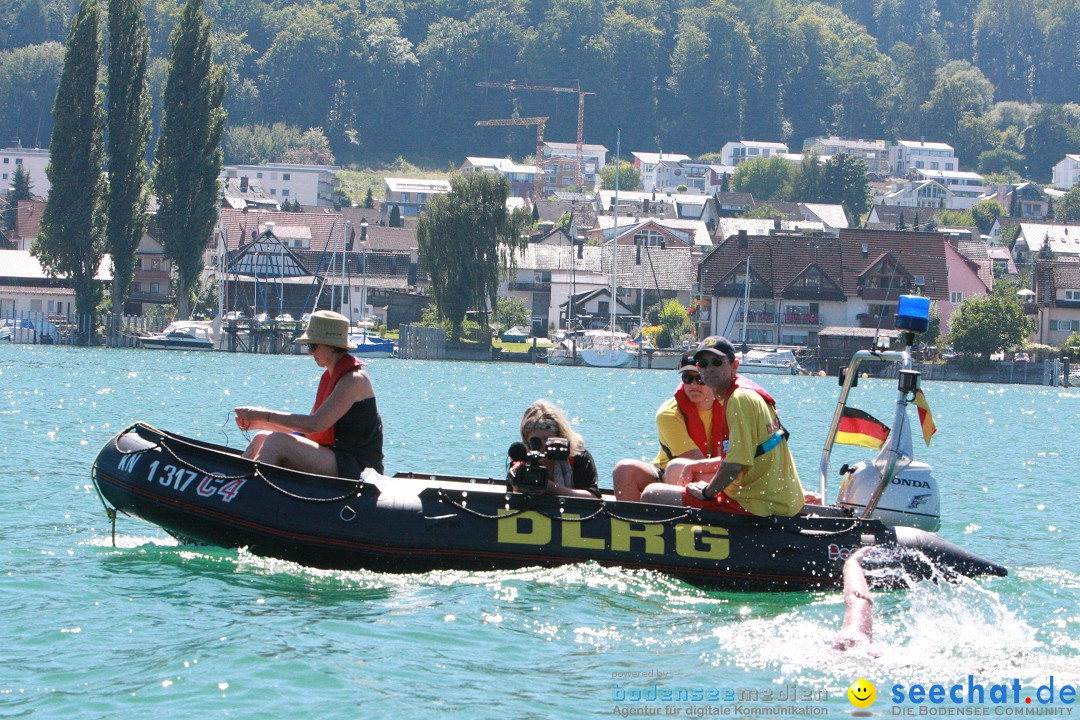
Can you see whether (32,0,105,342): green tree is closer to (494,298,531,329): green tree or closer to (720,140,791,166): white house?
(494,298,531,329): green tree

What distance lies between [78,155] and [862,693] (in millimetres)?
59867

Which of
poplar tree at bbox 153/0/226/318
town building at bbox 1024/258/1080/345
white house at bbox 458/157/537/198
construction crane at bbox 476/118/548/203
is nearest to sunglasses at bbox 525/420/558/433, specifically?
poplar tree at bbox 153/0/226/318

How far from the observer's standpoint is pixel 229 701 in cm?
845

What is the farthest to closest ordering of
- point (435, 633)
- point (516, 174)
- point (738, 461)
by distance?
point (516, 174)
point (738, 461)
point (435, 633)

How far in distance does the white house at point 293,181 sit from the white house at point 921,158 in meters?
75.3

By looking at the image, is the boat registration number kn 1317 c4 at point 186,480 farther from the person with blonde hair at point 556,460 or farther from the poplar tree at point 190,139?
the poplar tree at point 190,139

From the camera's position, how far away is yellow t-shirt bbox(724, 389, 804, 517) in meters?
10.3

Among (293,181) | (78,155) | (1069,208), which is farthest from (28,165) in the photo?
(1069,208)

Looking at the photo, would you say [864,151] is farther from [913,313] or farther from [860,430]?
[913,313]

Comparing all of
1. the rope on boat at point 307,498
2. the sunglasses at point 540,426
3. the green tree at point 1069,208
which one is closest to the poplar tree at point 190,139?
the rope on boat at point 307,498

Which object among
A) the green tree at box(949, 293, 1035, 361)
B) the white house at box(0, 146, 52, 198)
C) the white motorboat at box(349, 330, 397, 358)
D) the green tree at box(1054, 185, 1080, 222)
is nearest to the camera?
the green tree at box(949, 293, 1035, 361)

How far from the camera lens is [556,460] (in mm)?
11477

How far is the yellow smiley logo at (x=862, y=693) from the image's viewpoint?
8.52m

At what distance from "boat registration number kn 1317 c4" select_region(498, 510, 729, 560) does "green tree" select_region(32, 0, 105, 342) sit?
5598 centimetres
